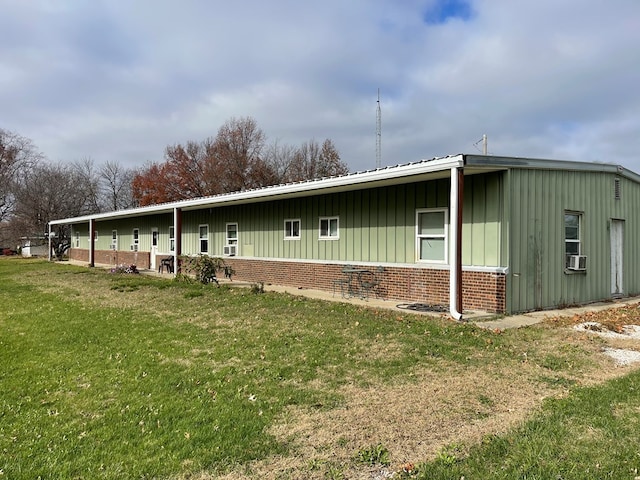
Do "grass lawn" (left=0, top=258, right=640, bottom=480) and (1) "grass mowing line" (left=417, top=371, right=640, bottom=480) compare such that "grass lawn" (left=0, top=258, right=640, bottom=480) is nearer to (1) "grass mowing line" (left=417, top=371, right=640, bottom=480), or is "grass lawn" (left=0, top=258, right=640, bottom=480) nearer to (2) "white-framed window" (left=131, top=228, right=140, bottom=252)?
(1) "grass mowing line" (left=417, top=371, right=640, bottom=480)

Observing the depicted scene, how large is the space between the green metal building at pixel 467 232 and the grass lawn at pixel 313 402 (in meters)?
1.92

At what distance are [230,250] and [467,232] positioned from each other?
9838mm

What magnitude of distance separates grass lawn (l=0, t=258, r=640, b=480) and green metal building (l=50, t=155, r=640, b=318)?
75.8 inches

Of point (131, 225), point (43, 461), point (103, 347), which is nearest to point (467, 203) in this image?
point (103, 347)

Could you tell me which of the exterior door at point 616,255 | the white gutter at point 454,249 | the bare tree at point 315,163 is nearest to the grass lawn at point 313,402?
the white gutter at point 454,249

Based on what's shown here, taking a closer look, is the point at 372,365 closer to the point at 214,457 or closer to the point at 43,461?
the point at 214,457

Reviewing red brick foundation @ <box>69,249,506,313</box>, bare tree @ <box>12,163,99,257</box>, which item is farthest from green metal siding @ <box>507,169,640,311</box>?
bare tree @ <box>12,163,99,257</box>

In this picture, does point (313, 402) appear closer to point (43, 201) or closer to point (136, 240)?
point (136, 240)

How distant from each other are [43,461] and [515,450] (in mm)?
3307

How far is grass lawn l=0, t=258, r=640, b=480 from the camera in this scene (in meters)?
3.12

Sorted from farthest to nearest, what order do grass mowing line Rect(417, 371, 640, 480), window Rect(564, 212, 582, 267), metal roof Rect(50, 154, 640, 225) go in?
window Rect(564, 212, 582, 267)
metal roof Rect(50, 154, 640, 225)
grass mowing line Rect(417, 371, 640, 480)

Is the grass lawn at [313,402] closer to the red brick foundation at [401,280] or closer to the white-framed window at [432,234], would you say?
the red brick foundation at [401,280]

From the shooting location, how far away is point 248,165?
129 feet

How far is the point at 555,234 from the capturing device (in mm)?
10000
